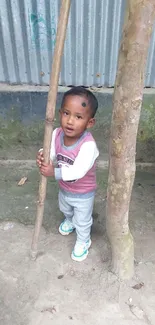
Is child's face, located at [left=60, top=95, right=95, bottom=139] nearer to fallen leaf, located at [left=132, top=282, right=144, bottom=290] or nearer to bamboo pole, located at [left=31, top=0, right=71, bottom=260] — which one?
bamboo pole, located at [left=31, top=0, right=71, bottom=260]

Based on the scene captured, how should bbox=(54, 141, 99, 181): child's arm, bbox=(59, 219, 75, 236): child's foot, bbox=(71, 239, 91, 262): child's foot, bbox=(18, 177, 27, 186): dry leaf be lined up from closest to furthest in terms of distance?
1. bbox=(54, 141, 99, 181): child's arm
2. bbox=(71, 239, 91, 262): child's foot
3. bbox=(59, 219, 75, 236): child's foot
4. bbox=(18, 177, 27, 186): dry leaf

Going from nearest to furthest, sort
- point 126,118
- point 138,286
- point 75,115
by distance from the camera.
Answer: point 126,118
point 75,115
point 138,286

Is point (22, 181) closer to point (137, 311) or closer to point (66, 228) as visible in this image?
point (66, 228)

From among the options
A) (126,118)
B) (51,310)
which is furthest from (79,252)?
(126,118)

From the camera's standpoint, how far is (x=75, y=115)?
1918 mm

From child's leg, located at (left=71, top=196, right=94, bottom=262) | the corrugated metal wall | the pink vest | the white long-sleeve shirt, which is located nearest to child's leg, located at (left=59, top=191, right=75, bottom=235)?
child's leg, located at (left=71, top=196, right=94, bottom=262)

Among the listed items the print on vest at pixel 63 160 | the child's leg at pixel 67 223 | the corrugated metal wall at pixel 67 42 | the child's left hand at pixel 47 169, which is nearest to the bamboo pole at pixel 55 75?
the child's left hand at pixel 47 169

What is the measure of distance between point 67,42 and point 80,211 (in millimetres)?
1416

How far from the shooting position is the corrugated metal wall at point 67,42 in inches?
108

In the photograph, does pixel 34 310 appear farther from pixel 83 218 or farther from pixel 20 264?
pixel 83 218

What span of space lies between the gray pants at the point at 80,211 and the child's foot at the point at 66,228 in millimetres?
151

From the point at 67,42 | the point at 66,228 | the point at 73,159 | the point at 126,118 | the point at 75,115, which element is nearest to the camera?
the point at 126,118

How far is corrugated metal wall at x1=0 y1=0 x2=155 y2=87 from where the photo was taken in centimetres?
274

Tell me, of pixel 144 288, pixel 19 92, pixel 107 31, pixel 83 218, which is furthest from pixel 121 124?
pixel 19 92
